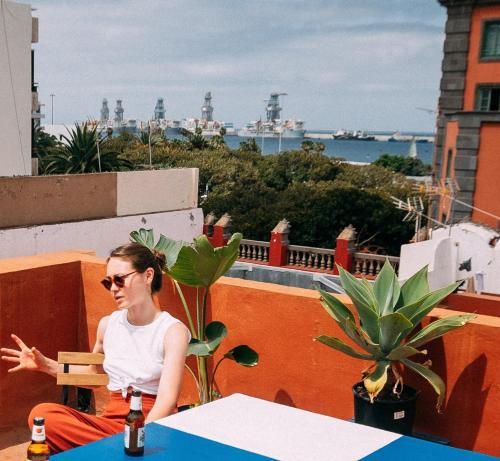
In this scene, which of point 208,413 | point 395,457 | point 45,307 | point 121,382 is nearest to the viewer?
point 395,457

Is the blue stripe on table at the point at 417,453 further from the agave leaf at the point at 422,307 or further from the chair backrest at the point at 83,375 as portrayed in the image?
the chair backrest at the point at 83,375

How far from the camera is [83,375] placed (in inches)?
197

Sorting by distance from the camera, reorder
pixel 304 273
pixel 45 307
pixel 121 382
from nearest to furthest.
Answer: pixel 121 382
pixel 45 307
pixel 304 273

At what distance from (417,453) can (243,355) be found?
7.76 feet

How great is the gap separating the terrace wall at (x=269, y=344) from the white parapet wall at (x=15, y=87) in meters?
14.5

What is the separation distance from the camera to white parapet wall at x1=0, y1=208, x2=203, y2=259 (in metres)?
13.5

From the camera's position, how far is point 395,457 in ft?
11.0

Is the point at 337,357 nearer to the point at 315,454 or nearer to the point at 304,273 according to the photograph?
the point at 315,454

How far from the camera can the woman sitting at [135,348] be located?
4.24 metres

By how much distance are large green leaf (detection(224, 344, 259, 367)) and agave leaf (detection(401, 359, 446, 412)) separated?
116cm

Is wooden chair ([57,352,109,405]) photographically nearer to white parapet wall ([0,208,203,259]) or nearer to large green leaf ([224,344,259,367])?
large green leaf ([224,344,259,367])

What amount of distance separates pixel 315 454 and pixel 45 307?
12.0ft

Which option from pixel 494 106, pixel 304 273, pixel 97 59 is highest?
pixel 97 59

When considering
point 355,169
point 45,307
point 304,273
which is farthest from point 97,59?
point 45,307
